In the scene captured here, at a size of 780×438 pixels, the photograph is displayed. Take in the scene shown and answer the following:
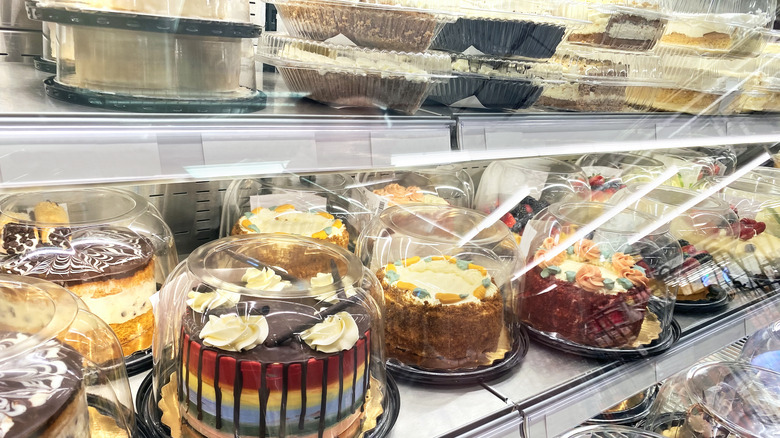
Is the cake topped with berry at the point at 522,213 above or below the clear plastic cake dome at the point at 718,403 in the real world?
above

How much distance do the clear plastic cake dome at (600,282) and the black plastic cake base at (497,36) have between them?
55 centimetres

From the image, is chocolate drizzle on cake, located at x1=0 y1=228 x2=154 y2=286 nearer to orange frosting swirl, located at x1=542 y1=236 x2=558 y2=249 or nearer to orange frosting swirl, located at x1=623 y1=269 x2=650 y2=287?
orange frosting swirl, located at x1=542 y1=236 x2=558 y2=249

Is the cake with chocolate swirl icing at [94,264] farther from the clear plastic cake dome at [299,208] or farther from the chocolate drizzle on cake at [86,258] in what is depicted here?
the clear plastic cake dome at [299,208]

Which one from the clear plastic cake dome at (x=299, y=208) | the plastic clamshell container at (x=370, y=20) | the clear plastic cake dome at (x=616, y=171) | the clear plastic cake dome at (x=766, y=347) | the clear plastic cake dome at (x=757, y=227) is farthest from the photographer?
the clear plastic cake dome at (x=616, y=171)

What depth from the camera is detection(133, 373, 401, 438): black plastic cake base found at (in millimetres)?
1032

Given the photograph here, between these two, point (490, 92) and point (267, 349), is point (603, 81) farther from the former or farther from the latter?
point (267, 349)

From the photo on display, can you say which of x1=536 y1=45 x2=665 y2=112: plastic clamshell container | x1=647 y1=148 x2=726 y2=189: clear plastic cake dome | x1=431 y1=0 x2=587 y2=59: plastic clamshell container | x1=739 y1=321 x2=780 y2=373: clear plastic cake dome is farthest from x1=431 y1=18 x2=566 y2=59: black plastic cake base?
x1=739 y1=321 x2=780 y2=373: clear plastic cake dome

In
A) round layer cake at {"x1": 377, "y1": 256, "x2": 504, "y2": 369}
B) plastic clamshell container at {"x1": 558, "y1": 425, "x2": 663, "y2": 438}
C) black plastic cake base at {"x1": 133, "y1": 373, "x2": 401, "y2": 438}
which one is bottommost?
plastic clamshell container at {"x1": 558, "y1": 425, "x2": 663, "y2": 438}

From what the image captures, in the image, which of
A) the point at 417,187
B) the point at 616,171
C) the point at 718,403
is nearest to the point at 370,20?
the point at 417,187

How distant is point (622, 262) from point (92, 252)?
1.30m

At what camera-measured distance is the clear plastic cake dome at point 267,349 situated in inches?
39.0

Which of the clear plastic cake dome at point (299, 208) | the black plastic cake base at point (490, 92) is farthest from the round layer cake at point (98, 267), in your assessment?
the black plastic cake base at point (490, 92)

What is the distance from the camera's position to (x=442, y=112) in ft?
4.02

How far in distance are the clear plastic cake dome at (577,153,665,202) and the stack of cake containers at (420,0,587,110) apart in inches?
35.1
